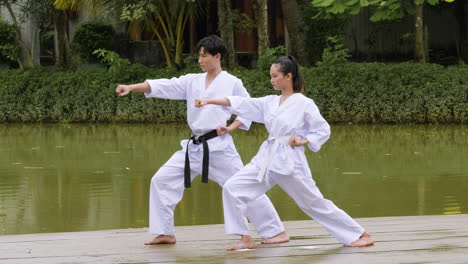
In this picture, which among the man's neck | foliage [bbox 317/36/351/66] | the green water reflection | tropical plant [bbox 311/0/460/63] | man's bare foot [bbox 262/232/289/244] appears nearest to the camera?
man's bare foot [bbox 262/232/289/244]

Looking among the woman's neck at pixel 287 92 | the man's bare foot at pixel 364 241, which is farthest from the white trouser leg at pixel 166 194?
the man's bare foot at pixel 364 241

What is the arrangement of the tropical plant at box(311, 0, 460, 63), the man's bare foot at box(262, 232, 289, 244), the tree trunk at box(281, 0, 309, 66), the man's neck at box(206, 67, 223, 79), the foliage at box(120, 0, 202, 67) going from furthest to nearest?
1. the tree trunk at box(281, 0, 309, 66)
2. the foliage at box(120, 0, 202, 67)
3. the tropical plant at box(311, 0, 460, 63)
4. the man's neck at box(206, 67, 223, 79)
5. the man's bare foot at box(262, 232, 289, 244)

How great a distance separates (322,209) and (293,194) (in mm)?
215

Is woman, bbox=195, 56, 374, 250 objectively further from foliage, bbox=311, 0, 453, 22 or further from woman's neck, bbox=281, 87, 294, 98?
foliage, bbox=311, 0, 453, 22

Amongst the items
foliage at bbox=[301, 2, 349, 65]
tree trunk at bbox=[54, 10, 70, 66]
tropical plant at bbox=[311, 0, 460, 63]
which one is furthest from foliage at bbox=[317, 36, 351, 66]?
tree trunk at bbox=[54, 10, 70, 66]

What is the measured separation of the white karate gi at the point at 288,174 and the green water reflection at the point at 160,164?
2.81 meters

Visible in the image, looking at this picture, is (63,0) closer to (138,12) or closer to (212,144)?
(138,12)

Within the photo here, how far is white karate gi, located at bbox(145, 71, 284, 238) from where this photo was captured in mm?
6863

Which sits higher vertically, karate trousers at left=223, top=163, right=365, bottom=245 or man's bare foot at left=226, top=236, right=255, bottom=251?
karate trousers at left=223, top=163, right=365, bottom=245

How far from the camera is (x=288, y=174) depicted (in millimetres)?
6484

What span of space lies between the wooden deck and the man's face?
1.21m

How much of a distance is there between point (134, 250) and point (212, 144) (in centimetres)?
94

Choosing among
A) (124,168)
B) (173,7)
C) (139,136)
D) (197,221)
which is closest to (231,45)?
(173,7)

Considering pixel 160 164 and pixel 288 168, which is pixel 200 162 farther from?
pixel 160 164
